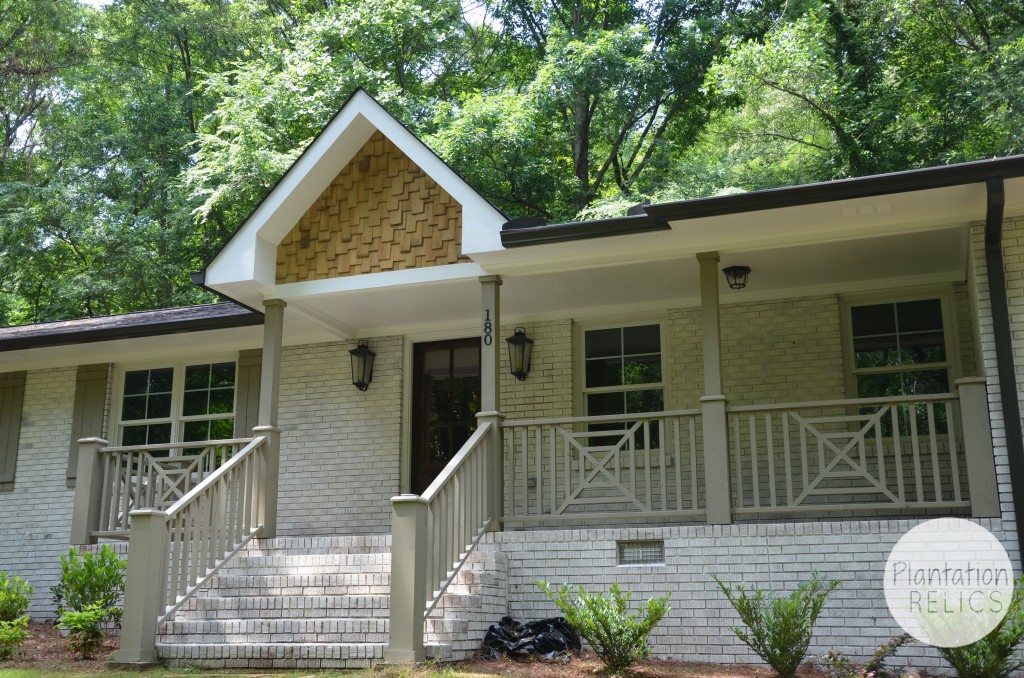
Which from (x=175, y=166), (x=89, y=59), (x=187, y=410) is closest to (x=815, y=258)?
(x=187, y=410)

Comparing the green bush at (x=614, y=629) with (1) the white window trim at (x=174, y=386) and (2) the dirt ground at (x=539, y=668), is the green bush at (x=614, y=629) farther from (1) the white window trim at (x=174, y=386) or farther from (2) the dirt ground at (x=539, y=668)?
(1) the white window trim at (x=174, y=386)

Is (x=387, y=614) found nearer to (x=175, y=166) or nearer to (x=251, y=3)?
(x=175, y=166)

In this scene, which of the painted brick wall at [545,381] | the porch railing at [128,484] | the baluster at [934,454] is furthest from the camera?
the painted brick wall at [545,381]

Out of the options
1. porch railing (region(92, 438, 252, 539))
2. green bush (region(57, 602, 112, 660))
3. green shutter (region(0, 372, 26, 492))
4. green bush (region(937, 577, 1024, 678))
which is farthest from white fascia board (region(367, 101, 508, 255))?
green shutter (region(0, 372, 26, 492))

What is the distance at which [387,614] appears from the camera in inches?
305

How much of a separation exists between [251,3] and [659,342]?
17.8m

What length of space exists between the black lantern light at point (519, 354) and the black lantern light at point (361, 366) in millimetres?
1773

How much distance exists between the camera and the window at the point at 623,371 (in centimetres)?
1106

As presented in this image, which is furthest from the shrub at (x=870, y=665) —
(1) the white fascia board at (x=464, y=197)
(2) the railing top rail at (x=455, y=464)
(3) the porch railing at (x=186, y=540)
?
(3) the porch railing at (x=186, y=540)

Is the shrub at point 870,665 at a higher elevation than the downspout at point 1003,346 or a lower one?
lower

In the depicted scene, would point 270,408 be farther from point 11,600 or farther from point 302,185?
point 11,600

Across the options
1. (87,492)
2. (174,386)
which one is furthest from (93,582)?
(174,386)

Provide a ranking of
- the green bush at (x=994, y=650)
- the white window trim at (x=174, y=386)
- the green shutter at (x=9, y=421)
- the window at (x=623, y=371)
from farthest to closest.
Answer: the green shutter at (x=9, y=421) < the white window trim at (x=174, y=386) < the window at (x=623, y=371) < the green bush at (x=994, y=650)

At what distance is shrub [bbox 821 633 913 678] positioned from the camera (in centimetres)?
688
